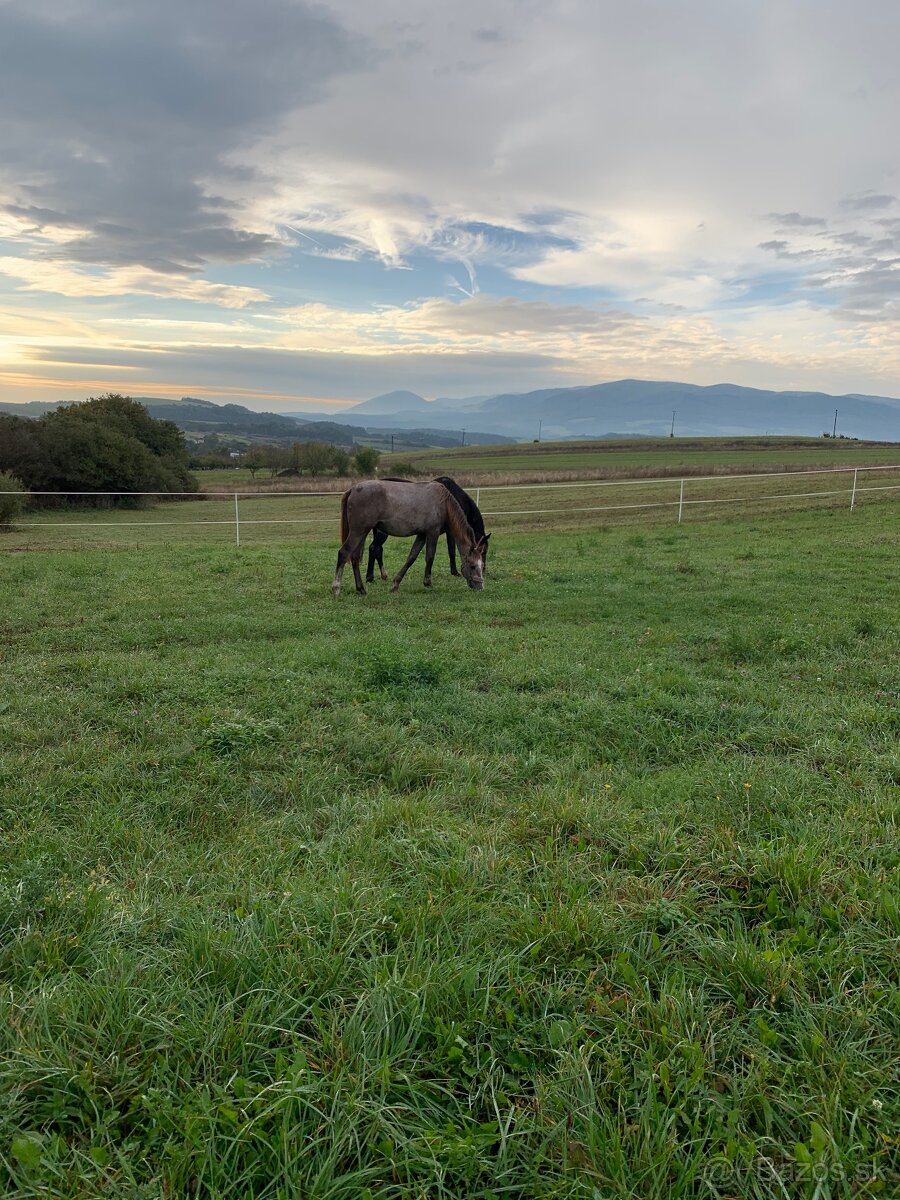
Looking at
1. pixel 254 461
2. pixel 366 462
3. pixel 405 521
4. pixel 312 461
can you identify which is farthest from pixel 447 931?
pixel 254 461

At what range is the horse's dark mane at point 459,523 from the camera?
391 inches

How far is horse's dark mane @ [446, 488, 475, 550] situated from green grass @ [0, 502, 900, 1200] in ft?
14.9

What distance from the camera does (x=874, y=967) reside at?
2.11 metres

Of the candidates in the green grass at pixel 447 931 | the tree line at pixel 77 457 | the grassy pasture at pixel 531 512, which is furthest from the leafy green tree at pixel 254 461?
the green grass at pixel 447 931

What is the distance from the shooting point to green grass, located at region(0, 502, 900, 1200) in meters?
1.54

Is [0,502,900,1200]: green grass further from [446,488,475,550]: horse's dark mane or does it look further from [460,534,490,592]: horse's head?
[446,488,475,550]: horse's dark mane

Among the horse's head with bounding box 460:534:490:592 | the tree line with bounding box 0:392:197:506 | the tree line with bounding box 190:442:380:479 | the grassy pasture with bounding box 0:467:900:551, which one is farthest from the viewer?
the tree line with bounding box 190:442:380:479

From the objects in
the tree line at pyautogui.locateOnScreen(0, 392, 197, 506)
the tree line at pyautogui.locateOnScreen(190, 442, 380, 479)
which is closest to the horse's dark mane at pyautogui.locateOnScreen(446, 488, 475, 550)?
the tree line at pyautogui.locateOnScreen(0, 392, 197, 506)

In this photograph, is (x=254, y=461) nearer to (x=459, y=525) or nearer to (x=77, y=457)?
(x=77, y=457)

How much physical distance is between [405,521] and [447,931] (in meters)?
7.92

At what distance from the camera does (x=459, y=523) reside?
9.95 m

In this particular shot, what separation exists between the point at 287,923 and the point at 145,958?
456 millimetres

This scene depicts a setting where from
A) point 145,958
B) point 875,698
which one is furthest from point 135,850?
point 875,698

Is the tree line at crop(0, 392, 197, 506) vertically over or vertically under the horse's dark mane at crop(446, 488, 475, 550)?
over
